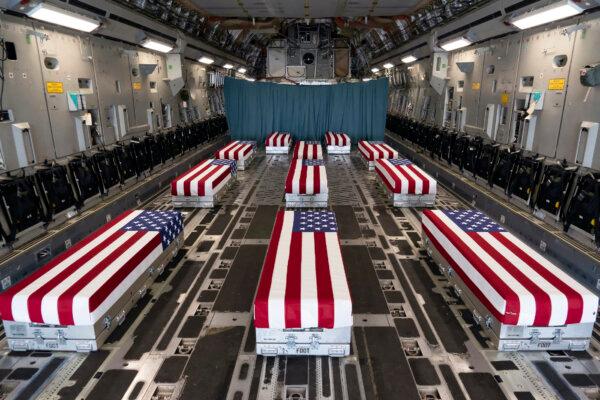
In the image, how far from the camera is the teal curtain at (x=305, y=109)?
52.0 ft

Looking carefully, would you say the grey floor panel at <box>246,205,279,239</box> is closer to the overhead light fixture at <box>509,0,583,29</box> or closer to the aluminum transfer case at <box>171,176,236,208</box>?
the aluminum transfer case at <box>171,176,236,208</box>

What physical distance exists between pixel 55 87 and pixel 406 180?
22.0 ft

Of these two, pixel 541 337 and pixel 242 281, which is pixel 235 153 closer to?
pixel 242 281

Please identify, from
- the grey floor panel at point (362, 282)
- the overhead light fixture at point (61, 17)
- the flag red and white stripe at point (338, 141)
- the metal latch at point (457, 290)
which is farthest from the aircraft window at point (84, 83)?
the flag red and white stripe at point (338, 141)

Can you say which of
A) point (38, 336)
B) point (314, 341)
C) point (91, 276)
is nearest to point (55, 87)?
point (91, 276)

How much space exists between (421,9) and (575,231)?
29.4ft

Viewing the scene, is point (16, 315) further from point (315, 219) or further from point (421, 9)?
point (421, 9)

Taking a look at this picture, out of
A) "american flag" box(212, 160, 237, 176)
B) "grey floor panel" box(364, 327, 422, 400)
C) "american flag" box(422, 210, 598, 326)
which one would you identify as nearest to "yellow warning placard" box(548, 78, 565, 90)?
"american flag" box(422, 210, 598, 326)

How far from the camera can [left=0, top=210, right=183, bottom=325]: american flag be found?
3.71m

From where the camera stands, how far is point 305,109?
16453mm

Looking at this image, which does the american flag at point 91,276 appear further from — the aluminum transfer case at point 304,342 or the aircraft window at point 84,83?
the aircraft window at point 84,83

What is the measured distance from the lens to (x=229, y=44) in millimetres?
19453

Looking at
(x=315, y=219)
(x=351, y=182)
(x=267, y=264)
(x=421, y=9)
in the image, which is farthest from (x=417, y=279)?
(x=421, y=9)

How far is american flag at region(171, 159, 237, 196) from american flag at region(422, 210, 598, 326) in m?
4.56
